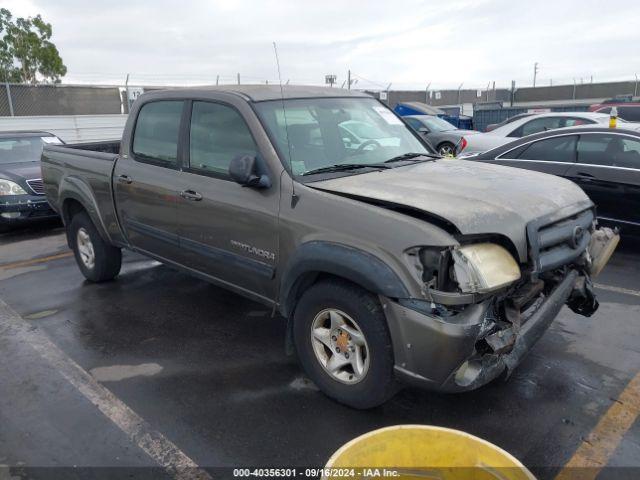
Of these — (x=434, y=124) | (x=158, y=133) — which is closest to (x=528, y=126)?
(x=434, y=124)

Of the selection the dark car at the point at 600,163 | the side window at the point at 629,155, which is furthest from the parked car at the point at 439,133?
the side window at the point at 629,155

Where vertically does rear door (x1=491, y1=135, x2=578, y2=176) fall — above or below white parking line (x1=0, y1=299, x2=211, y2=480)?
above

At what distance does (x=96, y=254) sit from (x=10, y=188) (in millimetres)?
3362

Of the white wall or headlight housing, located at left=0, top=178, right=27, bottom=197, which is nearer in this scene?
headlight housing, located at left=0, top=178, right=27, bottom=197

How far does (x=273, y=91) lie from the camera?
3934 millimetres

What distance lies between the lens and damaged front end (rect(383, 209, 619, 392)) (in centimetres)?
258

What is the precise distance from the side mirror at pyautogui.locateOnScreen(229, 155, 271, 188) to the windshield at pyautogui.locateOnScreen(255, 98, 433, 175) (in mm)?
182

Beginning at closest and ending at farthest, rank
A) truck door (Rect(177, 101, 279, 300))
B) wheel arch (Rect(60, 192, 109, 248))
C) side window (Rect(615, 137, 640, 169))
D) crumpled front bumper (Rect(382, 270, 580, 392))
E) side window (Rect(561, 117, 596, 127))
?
crumpled front bumper (Rect(382, 270, 580, 392))
truck door (Rect(177, 101, 279, 300))
wheel arch (Rect(60, 192, 109, 248))
side window (Rect(615, 137, 640, 169))
side window (Rect(561, 117, 596, 127))

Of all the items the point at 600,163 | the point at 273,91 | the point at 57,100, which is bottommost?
the point at 600,163

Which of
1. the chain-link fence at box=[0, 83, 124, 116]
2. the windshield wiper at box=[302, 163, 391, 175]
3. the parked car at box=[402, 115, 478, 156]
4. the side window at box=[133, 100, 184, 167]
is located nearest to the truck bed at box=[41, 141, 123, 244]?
the side window at box=[133, 100, 184, 167]

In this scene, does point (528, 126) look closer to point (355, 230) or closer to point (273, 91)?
point (273, 91)

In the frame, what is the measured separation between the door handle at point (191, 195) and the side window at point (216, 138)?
0.61ft

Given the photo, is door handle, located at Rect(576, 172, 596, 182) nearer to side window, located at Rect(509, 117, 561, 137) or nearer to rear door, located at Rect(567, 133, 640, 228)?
rear door, located at Rect(567, 133, 640, 228)

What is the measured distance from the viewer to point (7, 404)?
3346 mm
